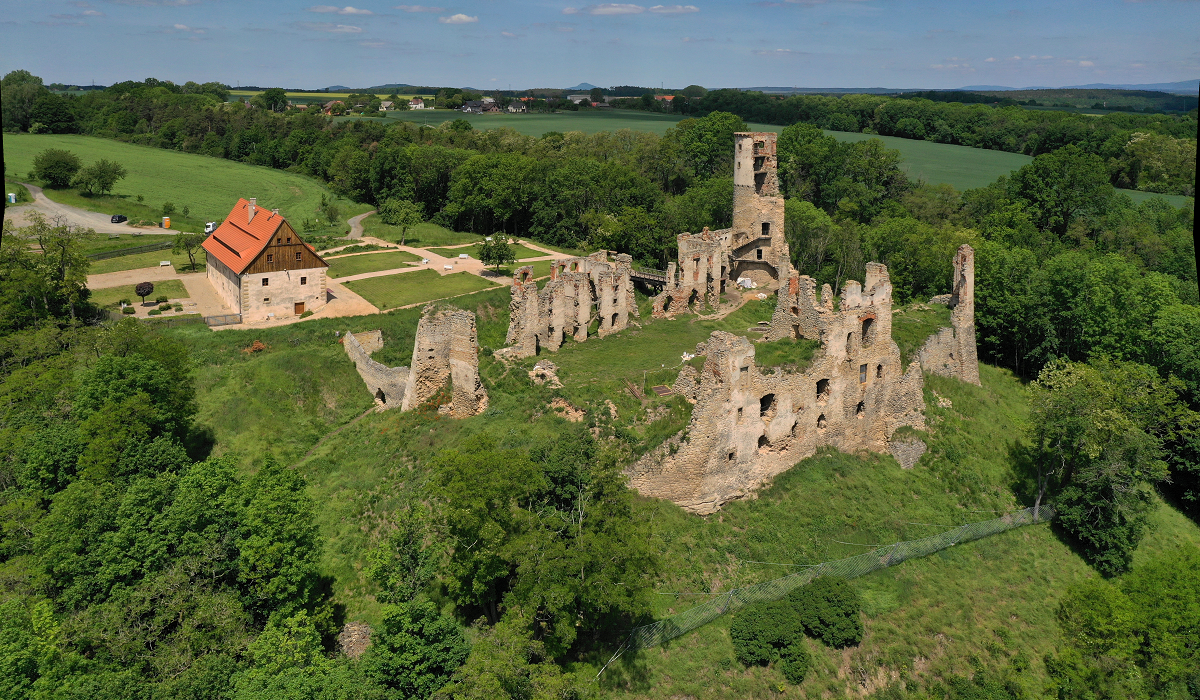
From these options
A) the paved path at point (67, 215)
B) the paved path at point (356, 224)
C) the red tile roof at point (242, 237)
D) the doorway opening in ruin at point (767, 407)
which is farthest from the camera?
the paved path at point (356, 224)

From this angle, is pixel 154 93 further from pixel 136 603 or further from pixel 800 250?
pixel 136 603

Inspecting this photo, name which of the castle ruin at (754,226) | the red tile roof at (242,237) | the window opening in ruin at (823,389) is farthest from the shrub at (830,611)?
the red tile roof at (242,237)

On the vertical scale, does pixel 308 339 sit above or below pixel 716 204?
below

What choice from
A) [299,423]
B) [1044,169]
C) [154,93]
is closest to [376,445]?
[299,423]

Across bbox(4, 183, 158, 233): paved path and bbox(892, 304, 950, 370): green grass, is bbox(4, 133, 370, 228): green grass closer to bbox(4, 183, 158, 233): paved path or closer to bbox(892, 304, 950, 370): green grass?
bbox(4, 183, 158, 233): paved path

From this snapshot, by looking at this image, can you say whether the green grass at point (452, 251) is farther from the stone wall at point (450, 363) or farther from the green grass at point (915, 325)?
the green grass at point (915, 325)
